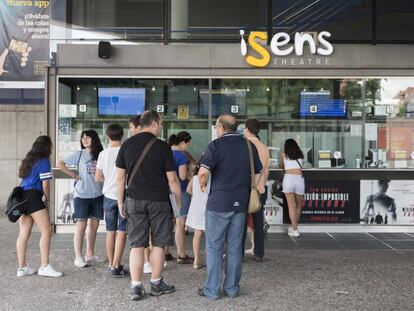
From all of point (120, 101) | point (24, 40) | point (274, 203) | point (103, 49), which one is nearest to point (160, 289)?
point (274, 203)

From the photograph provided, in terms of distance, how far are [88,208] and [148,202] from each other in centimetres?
169

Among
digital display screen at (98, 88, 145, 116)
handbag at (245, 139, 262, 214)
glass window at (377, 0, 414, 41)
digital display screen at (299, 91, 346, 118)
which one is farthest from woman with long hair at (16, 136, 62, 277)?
glass window at (377, 0, 414, 41)

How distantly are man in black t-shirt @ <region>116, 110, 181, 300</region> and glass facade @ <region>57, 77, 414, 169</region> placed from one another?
424 centimetres

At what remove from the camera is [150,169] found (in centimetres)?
531

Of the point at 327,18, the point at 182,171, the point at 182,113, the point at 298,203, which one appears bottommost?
the point at 298,203

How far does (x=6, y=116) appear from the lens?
1178 centimetres

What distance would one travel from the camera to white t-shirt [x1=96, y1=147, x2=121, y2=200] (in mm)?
6250

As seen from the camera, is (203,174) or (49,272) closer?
(203,174)

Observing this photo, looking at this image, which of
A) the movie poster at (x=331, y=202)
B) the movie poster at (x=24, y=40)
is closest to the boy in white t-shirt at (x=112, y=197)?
the movie poster at (x=331, y=202)

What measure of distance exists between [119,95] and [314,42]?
11.1ft

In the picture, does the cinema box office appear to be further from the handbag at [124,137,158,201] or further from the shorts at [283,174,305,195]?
the handbag at [124,137,158,201]

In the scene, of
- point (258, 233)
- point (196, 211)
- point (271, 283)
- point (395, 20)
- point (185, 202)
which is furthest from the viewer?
point (395, 20)

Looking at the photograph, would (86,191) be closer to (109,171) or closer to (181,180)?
(109,171)

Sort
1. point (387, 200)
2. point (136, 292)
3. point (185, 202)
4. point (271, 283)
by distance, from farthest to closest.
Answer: point (387, 200) → point (185, 202) → point (271, 283) → point (136, 292)
